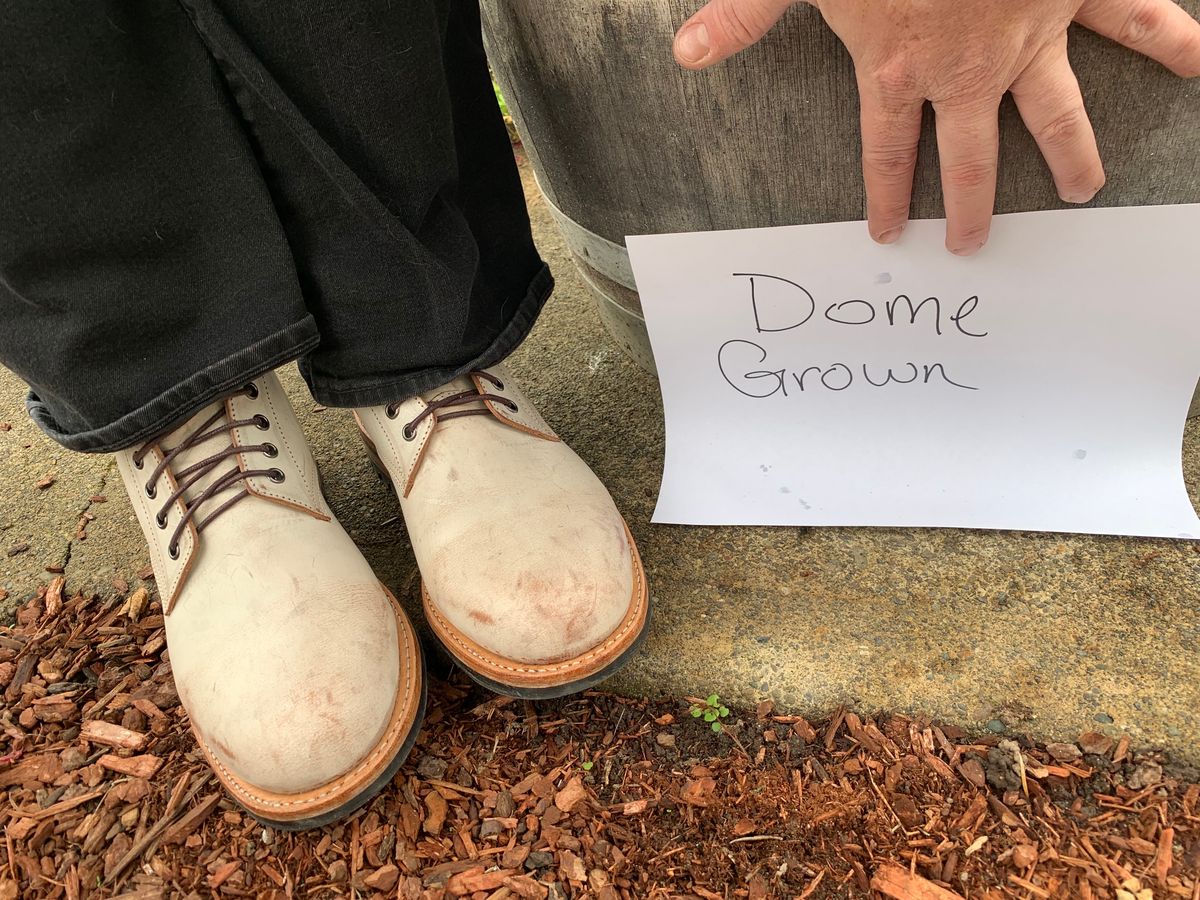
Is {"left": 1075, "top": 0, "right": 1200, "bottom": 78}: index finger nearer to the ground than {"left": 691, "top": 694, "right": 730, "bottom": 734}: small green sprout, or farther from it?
farther from it

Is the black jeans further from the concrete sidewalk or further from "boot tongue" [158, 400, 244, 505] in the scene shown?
the concrete sidewalk

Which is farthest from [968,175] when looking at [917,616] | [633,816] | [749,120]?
[633,816]

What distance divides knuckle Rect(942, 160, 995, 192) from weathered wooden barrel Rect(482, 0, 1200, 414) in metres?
0.03

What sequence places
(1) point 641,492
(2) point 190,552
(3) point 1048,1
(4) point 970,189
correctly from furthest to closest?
(1) point 641,492
(2) point 190,552
(4) point 970,189
(3) point 1048,1

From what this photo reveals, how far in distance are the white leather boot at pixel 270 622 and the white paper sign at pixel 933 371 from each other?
39 centimetres

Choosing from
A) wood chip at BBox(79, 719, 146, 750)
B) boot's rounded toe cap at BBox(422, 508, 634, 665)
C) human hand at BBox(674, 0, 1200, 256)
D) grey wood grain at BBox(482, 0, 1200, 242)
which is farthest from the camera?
wood chip at BBox(79, 719, 146, 750)

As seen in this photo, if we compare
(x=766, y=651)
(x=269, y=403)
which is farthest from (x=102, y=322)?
(x=766, y=651)

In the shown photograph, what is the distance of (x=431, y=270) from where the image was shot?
0.89m

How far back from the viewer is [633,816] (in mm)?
805

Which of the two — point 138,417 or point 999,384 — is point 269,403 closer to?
point 138,417

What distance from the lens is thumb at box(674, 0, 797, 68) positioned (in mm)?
670

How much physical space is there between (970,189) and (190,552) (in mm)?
821

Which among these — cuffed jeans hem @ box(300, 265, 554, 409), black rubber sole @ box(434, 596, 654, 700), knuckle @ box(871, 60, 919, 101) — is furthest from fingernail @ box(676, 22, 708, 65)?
black rubber sole @ box(434, 596, 654, 700)

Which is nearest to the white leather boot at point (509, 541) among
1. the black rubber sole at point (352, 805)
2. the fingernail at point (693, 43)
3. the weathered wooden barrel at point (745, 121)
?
the black rubber sole at point (352, 805)
